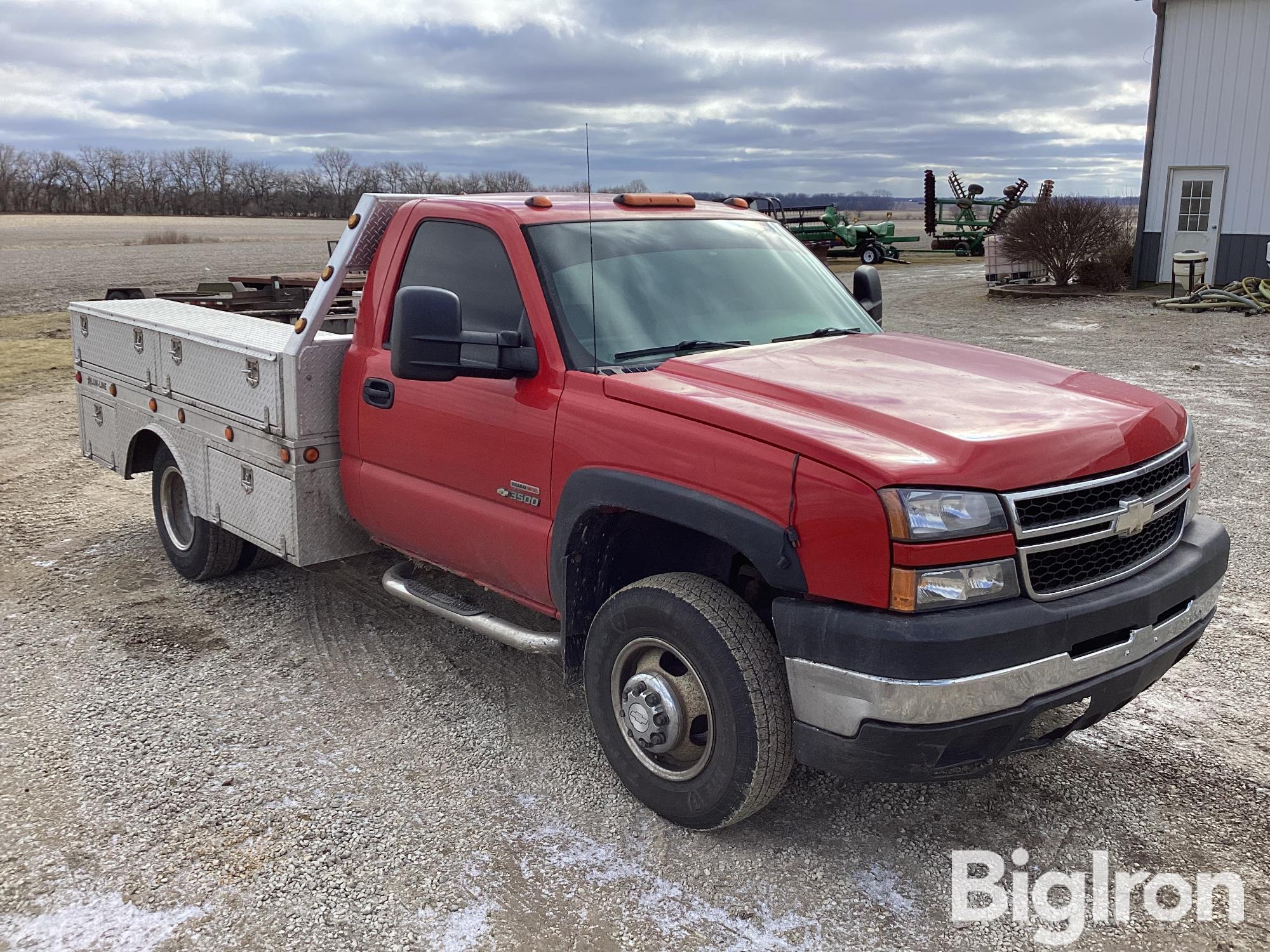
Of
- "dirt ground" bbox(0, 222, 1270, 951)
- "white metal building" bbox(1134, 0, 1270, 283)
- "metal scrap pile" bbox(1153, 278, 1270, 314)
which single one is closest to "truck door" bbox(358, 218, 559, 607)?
"dirt ground" bbox(0, 222, 1270, 951)

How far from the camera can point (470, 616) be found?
174 inches

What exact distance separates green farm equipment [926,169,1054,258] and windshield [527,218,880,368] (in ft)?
118

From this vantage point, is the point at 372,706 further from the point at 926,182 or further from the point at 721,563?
the point at 926,182

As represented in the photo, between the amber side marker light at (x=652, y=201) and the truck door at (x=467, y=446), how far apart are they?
67cm

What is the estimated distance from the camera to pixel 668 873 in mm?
3459

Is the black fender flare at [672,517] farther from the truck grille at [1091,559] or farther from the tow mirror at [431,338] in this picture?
the truck grille at [1091,559]

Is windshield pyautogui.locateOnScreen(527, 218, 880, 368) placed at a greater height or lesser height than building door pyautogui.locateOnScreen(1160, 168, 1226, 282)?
lesser

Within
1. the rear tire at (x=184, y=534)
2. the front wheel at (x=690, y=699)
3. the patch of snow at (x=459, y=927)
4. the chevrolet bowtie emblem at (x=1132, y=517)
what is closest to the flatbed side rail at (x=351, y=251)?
the rear tire at (x=184, y=534)

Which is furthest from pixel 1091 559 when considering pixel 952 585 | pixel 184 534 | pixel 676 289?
pixel 184 534

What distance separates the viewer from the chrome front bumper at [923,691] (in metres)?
2.97

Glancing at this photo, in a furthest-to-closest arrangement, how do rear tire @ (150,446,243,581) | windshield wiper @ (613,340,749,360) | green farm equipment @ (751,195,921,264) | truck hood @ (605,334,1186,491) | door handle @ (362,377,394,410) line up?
green farm equipment @ (751,195,921,264)
rear tire @ (150,446,243,581)
door handle @ (362,377,394,410)
windshield wiper @ (613,340,749,360)
truck hood @ (605,334,1186,491)

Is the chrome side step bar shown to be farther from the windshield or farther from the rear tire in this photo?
the rear tire

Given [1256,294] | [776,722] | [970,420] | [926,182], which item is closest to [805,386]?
[970,420]

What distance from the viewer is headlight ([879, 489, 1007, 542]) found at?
295 cm
